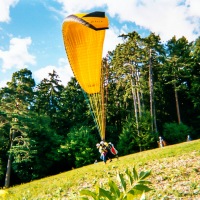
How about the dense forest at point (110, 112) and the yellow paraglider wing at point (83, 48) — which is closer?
the yellow paraglider wing at point (83, 48)

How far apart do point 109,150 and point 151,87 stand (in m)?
20.2

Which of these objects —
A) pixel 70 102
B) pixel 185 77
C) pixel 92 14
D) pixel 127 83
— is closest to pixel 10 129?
pixel 70 102

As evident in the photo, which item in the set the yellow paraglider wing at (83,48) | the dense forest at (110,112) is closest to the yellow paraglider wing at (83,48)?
the yellow paraglider wing at (83,48)

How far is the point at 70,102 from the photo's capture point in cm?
3797

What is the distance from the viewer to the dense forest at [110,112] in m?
26.4

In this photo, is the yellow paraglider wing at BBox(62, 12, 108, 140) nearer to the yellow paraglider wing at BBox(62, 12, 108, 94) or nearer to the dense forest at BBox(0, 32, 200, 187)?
the yellow paraglider wing at BBox(62, 12, 108, 94)

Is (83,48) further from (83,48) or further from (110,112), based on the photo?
(110,112)

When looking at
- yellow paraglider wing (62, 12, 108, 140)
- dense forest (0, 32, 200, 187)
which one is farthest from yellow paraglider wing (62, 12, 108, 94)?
dense forest (0, 32, 200, 187)

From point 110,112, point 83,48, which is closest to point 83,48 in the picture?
point 83,48

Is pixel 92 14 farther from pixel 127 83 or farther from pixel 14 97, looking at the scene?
pixel 127 83

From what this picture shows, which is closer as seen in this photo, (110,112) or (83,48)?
(83,48)

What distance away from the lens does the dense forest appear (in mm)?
26422

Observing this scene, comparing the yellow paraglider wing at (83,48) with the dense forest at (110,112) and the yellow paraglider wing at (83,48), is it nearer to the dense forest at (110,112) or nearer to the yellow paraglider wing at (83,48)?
the yellow paraglider wing at (83,48)

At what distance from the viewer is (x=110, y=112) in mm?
36719
